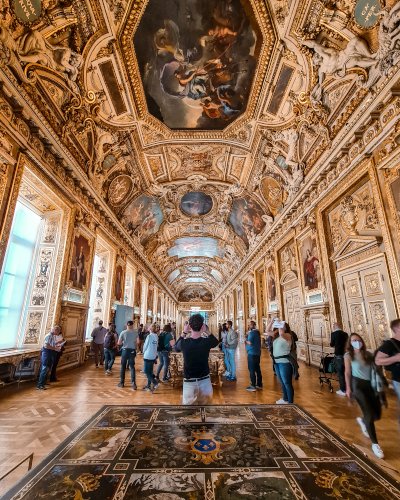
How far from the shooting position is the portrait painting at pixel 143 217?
1457cm

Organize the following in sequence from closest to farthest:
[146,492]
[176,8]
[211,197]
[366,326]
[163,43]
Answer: [146,492], [366,326], [176,8], [163,43], [211,197]

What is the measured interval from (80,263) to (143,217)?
727 cm

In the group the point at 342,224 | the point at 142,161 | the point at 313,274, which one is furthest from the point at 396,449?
the point at 142,161

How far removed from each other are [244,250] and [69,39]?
15.5 meters

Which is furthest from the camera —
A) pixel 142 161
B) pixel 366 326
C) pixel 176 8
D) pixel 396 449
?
pixel 142 161

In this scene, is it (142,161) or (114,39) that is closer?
(114,39)

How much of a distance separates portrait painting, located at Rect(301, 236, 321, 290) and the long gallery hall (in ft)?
0.35

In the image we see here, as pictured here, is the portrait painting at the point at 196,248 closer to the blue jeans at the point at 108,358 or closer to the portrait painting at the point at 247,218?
the portrait painting at the point at 247,218

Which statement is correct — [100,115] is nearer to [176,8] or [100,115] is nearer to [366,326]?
[176,8]

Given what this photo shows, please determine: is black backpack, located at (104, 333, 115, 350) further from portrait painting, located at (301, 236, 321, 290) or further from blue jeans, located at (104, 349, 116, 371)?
portrait painting, located at (301, 236, 321, 290)

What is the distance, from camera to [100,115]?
8.91 meters

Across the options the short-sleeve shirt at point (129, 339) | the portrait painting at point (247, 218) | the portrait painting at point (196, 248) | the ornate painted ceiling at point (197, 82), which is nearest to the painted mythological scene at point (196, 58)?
the ornate painted ceiling at point (197, 82)

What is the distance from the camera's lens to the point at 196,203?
17.0 metres

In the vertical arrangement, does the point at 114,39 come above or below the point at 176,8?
below
